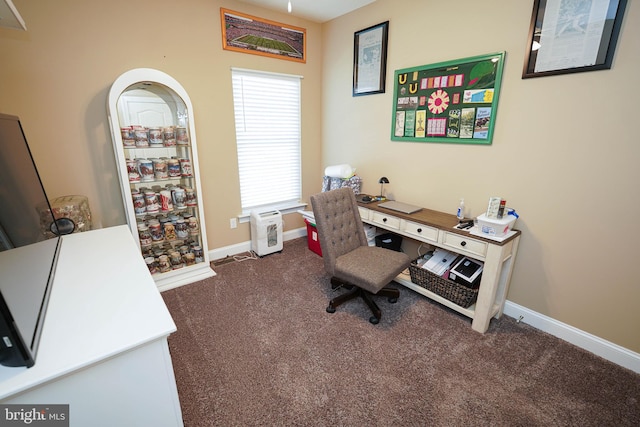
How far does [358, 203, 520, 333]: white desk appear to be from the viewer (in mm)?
1931

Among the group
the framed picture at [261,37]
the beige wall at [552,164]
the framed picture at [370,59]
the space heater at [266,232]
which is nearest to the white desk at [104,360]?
the space heater at [266,232]

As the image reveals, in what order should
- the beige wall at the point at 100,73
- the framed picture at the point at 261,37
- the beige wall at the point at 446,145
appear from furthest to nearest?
the framed picture at the point at 261,37 → the beige wall at the point at 100,73 → the beige wall at the point at 446,145

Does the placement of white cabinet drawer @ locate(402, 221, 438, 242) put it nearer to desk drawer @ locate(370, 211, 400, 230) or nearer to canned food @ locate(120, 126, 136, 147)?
desk drawer @ locate(370, 211, 400, 230)

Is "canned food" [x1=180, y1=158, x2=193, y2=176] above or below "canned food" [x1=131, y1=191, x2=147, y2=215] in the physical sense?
above

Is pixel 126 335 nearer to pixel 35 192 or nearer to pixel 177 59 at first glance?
pixel 35 192

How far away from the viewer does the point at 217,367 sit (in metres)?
1.75

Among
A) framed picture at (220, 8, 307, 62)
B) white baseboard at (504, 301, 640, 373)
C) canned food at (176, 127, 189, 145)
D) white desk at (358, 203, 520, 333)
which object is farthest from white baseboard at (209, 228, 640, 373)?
framed picture at (220, 8, 307, 62)

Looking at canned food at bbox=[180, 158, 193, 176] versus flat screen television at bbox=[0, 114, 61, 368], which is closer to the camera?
flat screen television at bbox=[0, 114, 61, 368]

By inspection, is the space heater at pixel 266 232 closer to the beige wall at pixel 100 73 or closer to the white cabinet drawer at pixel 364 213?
the beige wall at pixel 100 73

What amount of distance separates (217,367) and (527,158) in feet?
8.26

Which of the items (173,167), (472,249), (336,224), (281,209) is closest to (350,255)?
(336,224)

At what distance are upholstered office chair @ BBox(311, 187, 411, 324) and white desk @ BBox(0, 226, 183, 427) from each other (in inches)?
51.2

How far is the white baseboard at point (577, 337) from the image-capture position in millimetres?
1762

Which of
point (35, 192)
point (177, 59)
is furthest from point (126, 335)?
point (177, 59)
